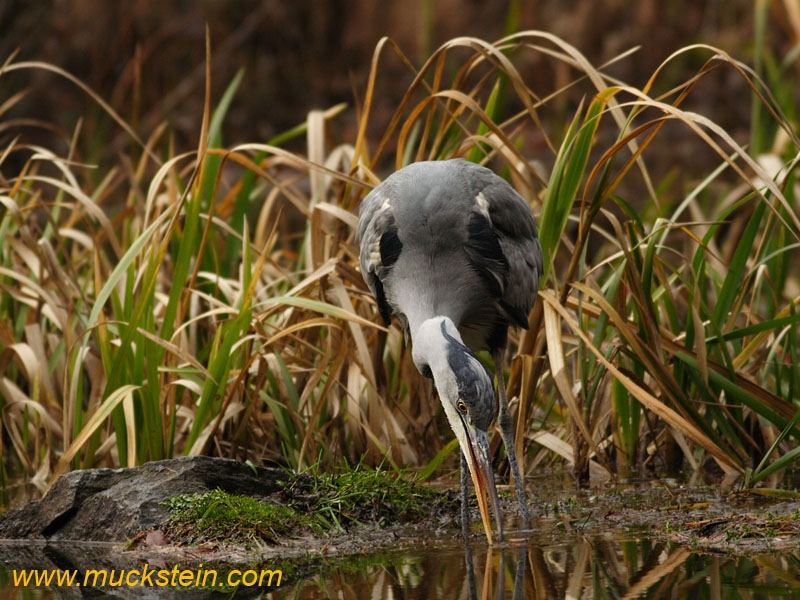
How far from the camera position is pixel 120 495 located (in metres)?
4.77

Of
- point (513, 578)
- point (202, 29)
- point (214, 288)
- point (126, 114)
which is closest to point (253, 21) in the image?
point (202, 29)

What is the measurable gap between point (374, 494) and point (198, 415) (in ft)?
3.30

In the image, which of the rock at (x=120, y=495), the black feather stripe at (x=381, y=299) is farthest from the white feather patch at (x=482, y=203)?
the rock at (x=120, y=495)

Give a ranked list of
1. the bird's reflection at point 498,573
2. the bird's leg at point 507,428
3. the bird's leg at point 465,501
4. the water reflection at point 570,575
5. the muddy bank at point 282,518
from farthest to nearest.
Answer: the bird's leg at point 507,428 < the bird's leg at point 465,501 < the muddy bank at point 282,518 < the bird's reflection at point 498,573 < the water reflection at point 570,575

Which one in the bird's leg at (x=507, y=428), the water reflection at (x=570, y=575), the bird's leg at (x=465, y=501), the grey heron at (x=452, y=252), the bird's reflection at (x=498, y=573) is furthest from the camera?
the grey heron at (x=452, y=252)

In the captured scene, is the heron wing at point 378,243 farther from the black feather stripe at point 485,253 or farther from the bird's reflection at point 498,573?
the bird's reflection at point 498,573

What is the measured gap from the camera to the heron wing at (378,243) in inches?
210

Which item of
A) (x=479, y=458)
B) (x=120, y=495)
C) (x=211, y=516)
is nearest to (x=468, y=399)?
(x=479, y=458)

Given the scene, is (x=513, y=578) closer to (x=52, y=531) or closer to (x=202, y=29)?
(x=52, y=531)

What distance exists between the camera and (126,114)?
49.8ft

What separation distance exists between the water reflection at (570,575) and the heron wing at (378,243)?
58.8 inches

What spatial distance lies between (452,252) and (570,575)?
186 centimetres

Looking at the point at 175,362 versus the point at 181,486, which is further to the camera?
the point at 175,362

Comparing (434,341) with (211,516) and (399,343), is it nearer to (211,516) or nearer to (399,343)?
(211,516)
